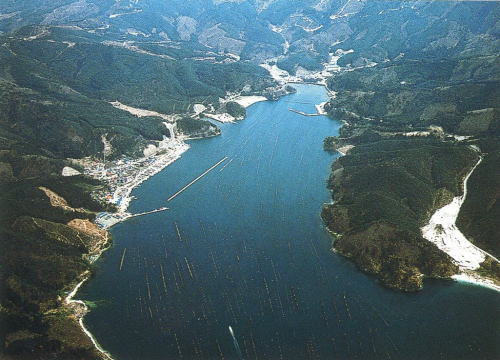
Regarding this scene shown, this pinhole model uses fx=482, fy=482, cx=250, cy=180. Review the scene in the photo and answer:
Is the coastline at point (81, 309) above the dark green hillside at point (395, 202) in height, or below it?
below

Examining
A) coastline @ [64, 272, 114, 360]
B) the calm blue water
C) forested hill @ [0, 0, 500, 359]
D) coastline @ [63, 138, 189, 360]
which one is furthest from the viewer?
forested hill @ [0, 0, 500, 359]

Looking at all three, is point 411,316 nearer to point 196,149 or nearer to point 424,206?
point 424,206

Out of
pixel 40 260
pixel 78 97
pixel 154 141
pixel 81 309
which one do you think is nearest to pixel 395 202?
pixel 81 309

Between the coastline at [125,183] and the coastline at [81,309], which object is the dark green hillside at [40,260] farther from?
the coastline at [125,183]

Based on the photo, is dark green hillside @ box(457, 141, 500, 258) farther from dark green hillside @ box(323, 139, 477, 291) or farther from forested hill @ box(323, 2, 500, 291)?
dark green hillside @ box(323, 139, 477, 291)

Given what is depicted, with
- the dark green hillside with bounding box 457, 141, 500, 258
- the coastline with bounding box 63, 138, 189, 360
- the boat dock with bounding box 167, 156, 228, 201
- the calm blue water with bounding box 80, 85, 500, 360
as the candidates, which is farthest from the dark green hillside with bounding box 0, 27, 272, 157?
Answer: the dark green hillside with bounding box 457, 141, 500, 258

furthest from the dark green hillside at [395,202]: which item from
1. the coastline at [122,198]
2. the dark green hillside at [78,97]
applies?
the dark green hillside at [78,97]

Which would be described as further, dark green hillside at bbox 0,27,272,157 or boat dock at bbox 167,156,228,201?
dark green hillside at bbox 0,27,272,157

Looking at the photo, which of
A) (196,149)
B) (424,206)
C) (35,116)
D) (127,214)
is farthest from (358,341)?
(35,116)
